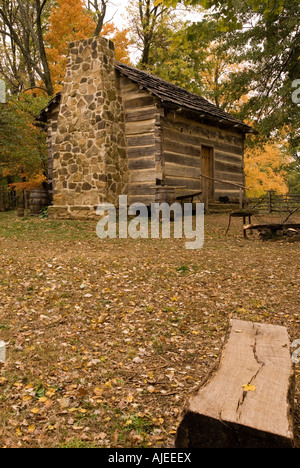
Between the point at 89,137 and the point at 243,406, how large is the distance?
12.4 metres

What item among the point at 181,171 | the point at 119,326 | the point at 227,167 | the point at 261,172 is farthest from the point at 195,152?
the point at 261,172

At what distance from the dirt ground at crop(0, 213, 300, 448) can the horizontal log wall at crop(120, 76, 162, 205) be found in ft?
17.4

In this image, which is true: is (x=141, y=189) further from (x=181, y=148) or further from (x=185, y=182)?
(x=181, y=148)

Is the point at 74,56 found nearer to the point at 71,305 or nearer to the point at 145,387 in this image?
the point at 71,305

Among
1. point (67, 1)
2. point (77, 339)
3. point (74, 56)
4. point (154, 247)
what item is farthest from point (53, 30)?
point (77, 339)

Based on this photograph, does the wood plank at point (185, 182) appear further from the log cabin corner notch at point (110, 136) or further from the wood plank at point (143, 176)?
the wood plank at point (143, 176)

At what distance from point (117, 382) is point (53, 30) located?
24125mm

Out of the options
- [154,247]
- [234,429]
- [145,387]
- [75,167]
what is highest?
[75,167]

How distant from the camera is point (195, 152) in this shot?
15883mm

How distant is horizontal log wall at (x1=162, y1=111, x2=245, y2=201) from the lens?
47.7 feet

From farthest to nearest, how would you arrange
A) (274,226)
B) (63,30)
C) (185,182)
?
(63,30)
(185,182)
(274,226)

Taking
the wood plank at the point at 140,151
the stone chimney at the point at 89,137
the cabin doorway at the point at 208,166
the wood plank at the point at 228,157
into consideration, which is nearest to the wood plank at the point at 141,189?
the stone chimney at the point at 89,137

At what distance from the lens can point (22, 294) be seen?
5.84 m

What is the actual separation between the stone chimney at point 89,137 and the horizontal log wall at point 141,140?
278 millimetres
